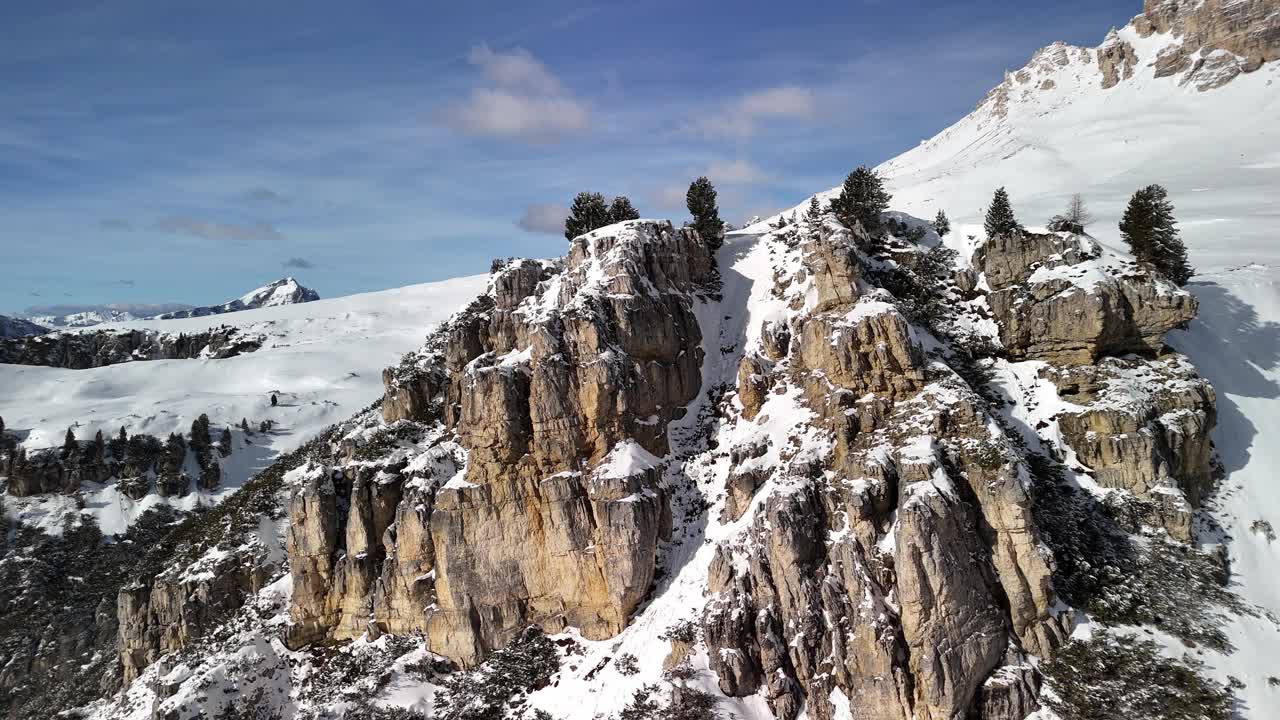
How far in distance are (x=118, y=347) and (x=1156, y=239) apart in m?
165

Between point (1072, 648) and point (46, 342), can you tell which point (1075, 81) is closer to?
point (1072, 648)

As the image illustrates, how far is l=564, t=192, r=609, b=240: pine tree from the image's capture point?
6862 cm

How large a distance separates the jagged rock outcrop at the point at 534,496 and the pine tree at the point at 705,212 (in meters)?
10.4

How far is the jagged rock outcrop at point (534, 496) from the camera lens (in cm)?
4531

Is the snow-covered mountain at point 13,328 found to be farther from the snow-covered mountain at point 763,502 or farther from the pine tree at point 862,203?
the pine tree at point 862,203

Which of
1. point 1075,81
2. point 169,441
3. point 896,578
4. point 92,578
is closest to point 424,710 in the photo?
point 896,578

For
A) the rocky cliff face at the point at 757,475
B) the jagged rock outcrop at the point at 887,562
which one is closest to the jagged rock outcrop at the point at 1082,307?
the rocky cliff face at the point at 757,475

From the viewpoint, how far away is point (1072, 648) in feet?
120

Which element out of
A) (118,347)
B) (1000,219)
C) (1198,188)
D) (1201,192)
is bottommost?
(1000,219)

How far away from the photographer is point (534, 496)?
1860 inches

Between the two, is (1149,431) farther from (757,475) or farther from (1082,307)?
(757,475)

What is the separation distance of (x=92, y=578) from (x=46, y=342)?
84687 millimetres

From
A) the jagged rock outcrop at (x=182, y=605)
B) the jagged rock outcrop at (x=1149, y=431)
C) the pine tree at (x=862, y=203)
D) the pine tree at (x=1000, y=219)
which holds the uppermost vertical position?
the pine tree at (x=862, y=203)

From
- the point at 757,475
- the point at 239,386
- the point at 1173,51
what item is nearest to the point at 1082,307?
the point at 757,475
